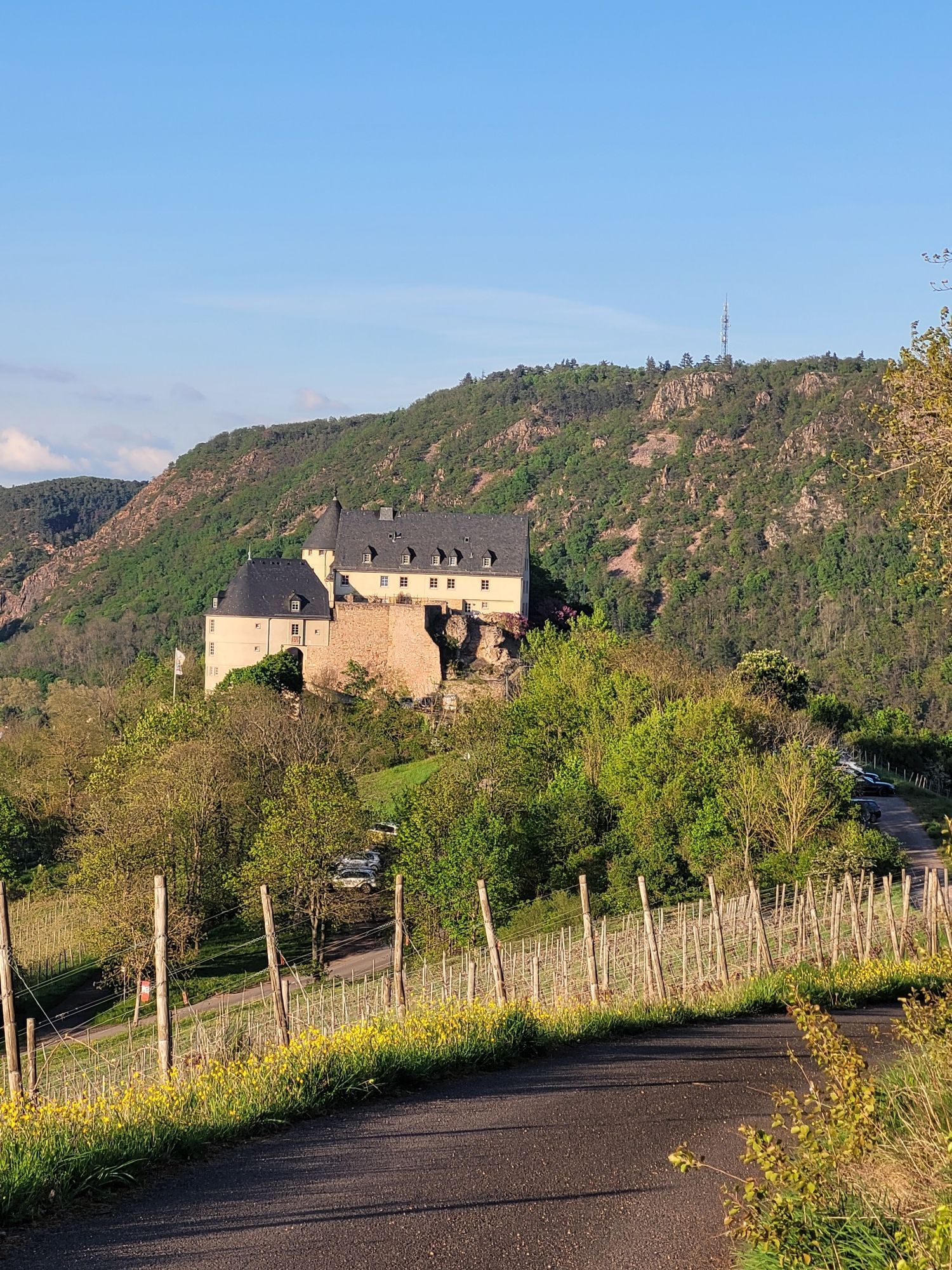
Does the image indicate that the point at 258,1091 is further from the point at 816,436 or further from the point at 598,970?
the point at 816,436

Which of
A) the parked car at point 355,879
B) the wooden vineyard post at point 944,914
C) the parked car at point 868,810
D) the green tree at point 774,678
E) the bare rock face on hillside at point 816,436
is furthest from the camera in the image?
the bare rock face on hillside at point 816,436

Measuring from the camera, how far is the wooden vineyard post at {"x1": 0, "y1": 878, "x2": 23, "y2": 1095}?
36.2 feet

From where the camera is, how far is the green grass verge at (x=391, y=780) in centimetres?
5891

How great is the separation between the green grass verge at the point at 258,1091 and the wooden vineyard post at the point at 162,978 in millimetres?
337

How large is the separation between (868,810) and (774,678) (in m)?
21.7

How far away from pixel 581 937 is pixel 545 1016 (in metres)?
23.9

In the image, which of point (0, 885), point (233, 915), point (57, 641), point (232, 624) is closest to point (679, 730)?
point (233, 915)

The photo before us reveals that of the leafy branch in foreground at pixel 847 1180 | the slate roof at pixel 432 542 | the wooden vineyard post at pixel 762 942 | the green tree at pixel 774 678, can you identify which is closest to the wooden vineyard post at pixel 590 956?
the wooden vineyard post at pixel 762 942

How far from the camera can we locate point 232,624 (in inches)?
3000

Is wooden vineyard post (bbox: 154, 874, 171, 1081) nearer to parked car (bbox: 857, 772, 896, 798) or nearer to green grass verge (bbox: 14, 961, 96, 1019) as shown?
green grass verge (bbox: 14, 961, 96, 1019)

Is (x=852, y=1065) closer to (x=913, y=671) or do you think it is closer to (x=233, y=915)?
(x=233, y=915)

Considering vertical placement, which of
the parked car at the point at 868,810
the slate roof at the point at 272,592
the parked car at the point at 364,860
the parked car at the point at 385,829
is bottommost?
the parked car at the point at 364,860

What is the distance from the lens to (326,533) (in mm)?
81312

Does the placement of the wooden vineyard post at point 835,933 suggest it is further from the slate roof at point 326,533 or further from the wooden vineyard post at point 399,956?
the slate roof at point 326,533
